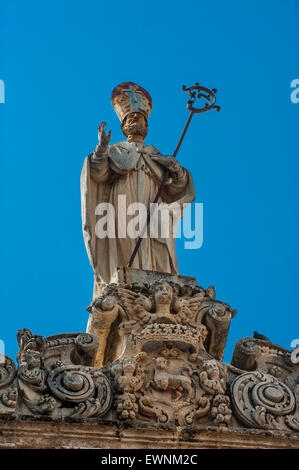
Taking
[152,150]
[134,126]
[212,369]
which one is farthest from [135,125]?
[212,369]

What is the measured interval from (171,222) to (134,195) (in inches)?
25.5

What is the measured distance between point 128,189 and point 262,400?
411 cm

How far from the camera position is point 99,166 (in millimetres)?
14211

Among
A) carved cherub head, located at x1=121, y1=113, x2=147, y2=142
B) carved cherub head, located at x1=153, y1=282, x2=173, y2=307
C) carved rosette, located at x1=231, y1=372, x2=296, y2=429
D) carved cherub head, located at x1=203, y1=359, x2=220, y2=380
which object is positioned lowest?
carved rosette, located at x1=231, y1=372, x2=296, y2=429

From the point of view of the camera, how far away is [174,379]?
37.1 ft

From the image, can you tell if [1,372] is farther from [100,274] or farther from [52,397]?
[100,274]

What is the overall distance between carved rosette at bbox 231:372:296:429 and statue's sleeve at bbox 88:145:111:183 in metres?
3.96

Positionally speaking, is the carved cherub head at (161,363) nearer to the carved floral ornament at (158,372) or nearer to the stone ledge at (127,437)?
the carved floral ornament at (158,372)

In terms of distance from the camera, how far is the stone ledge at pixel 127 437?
10.4 m

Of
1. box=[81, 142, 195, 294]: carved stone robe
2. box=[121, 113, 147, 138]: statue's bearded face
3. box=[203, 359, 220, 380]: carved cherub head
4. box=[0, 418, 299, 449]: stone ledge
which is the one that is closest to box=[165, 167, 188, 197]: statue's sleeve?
box=[81, 142, 195, 294]: carved stone robe

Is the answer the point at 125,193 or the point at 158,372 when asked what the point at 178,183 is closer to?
the point at 125,193

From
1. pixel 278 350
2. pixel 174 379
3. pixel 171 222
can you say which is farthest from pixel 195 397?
pixel 171 222

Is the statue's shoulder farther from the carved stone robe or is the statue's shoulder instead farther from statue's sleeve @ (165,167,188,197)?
statue's sleeve @ (165,167,188,197)

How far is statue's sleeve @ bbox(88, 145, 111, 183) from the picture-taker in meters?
14.1
